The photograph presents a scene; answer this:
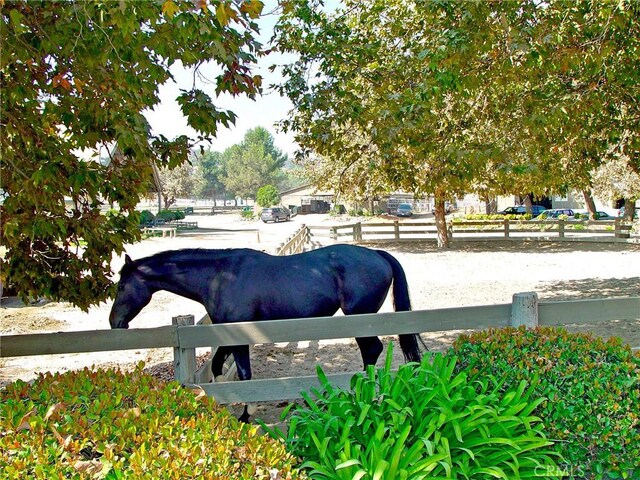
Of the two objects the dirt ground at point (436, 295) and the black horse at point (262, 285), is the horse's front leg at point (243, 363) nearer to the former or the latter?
the black horse at point (262, 285)

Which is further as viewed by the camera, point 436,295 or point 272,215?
point 272,215

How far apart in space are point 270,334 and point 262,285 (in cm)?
81

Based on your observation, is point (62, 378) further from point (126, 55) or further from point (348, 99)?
point (348, 99)

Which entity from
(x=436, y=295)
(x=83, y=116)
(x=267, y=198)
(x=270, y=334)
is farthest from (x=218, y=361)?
(x=267, y=198)

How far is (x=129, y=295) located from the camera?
4547 mm

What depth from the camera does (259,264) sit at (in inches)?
188

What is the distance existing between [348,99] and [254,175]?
9421cm

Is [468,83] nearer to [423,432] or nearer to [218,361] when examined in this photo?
[218,361]

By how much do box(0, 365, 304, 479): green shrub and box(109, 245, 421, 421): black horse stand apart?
182 cm

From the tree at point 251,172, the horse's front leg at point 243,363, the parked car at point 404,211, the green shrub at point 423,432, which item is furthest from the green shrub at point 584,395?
the tree at point 251,172

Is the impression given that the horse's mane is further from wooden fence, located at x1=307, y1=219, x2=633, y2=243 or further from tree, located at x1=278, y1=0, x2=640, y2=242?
wooden fence, located at x1=307, y1=219, x2=633, y2=243

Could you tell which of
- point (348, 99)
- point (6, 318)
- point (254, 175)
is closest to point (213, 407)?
point (348, 99)

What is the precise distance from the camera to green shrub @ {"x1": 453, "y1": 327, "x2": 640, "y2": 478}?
123 inches

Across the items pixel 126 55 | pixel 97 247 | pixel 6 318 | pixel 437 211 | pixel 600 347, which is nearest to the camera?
pixel 600 347
